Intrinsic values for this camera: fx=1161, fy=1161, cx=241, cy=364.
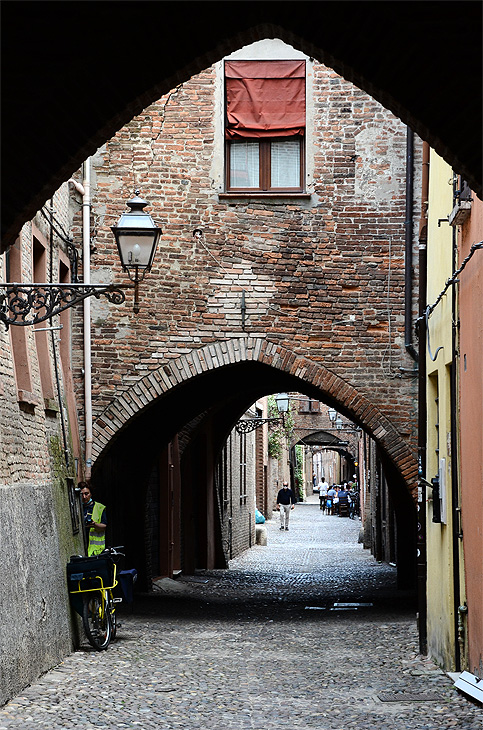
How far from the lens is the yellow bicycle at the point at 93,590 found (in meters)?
11.8

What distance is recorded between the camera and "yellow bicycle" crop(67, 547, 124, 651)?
1176 cm

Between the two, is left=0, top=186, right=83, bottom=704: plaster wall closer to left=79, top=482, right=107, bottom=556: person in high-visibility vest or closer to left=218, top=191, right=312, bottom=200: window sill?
left=79, top=482, right=107, bottom=556: person in high-visibility vest

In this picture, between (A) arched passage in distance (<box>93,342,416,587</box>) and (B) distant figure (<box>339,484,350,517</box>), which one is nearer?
(A) arched passage in distance (<box>93,342,416,587</box>)

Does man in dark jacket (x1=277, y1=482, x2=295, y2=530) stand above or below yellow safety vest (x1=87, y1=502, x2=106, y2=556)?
below

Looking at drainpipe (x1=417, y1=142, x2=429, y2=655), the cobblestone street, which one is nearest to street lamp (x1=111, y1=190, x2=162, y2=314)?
drainpipe (x1=417, y1=142, x2=429, y2=655)

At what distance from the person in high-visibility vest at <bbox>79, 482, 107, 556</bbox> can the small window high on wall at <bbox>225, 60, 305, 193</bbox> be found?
13.9ft

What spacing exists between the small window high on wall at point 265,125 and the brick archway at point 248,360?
2045mm

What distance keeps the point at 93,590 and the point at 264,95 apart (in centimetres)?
662

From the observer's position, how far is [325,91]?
14.6m

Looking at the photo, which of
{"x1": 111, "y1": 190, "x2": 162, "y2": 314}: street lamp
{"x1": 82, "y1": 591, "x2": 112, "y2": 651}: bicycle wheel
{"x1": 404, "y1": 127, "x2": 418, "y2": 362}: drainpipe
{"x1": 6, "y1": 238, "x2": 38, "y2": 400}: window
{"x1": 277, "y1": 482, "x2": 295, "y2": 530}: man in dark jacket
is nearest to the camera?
{"x1": 111, "y1": 190, "x2": 162, "y2": 314}: street lamp

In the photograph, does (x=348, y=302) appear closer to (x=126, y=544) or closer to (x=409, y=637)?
(x=409, y=637)

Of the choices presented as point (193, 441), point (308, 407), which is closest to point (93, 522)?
point (193, 441)

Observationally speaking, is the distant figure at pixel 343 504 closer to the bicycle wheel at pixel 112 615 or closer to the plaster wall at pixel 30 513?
the plaster wall at pixel 30 513

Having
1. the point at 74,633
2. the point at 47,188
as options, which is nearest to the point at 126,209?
the point at 74,633
